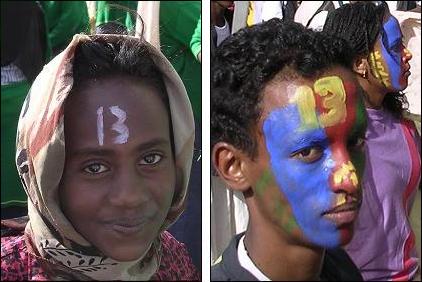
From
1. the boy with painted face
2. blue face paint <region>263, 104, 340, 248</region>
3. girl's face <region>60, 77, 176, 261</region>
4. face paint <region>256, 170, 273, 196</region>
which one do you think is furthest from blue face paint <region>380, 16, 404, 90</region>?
girl's face <region>60, 77, 176, 261</region>

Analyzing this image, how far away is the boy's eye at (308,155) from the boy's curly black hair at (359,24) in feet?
1.04

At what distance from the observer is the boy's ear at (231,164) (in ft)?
4.85

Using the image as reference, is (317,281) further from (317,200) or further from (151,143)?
(151,143)

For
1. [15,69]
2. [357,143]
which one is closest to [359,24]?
[357,143]

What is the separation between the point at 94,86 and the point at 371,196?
2.70 ft

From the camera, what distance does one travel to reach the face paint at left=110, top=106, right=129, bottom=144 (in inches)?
47.4

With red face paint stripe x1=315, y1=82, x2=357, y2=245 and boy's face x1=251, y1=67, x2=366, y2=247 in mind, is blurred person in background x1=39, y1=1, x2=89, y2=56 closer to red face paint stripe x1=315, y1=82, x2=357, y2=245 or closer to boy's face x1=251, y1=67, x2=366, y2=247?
boy's face x1=251, y1=67, x2=366, y2=247

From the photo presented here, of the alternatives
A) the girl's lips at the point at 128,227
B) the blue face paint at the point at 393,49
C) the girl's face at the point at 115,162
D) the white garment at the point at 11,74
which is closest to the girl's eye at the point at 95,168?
the girl's face at the point at 115,162

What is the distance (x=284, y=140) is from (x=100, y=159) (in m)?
0.43

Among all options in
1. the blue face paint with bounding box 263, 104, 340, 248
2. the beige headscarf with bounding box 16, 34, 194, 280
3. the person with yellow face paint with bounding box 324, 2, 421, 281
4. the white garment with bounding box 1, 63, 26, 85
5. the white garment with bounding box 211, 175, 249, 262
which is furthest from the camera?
the person with yellow face paint with bounding box 324, 2, 421, 281

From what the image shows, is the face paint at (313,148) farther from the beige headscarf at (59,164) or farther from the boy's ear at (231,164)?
the beige headscarf at (59,164)

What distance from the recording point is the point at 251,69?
146 cm

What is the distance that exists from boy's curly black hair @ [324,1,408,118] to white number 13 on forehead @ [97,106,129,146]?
63cm

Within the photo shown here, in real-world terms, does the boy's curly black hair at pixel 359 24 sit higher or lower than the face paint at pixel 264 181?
higher
